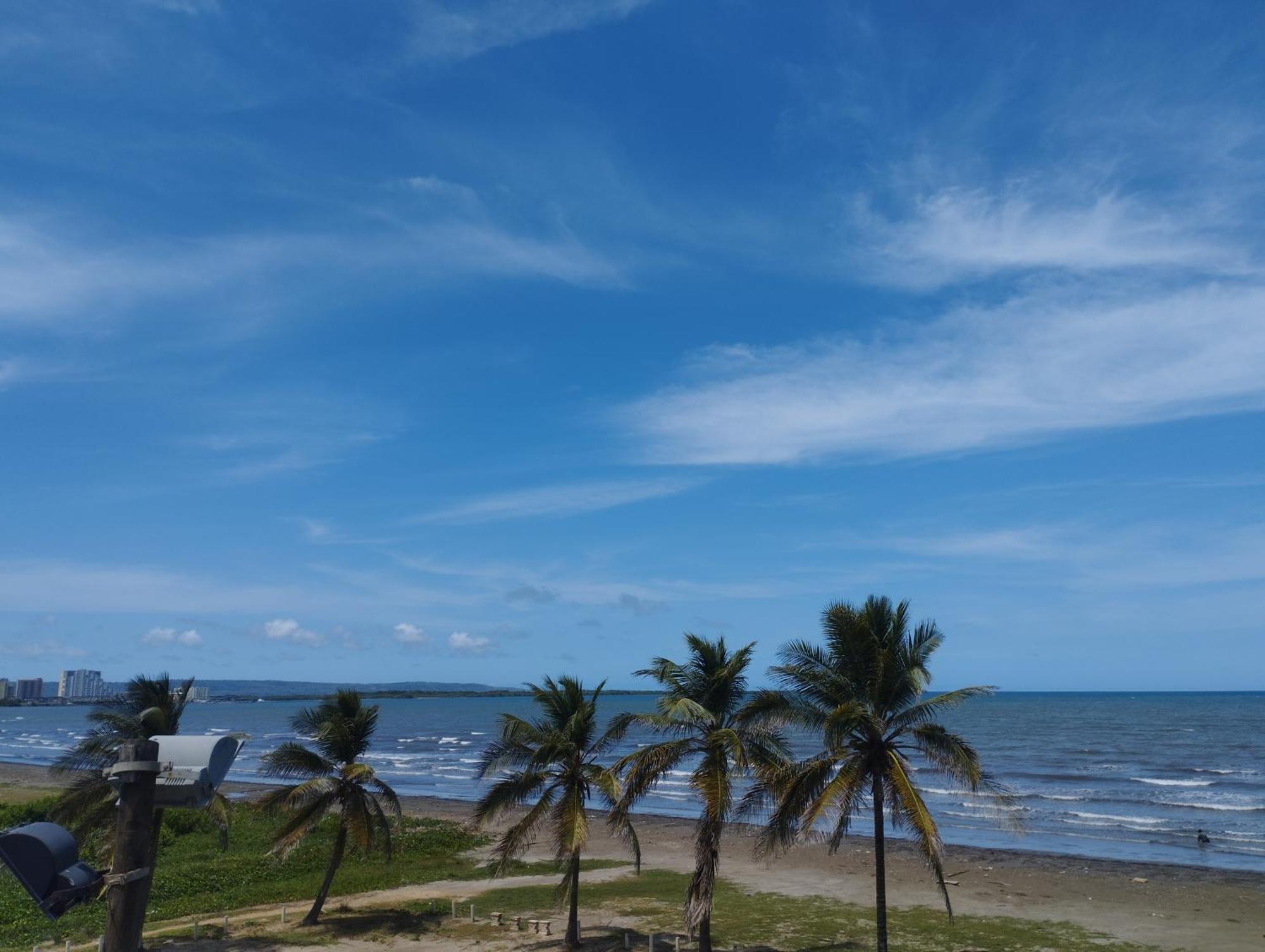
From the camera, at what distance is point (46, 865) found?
6621mm

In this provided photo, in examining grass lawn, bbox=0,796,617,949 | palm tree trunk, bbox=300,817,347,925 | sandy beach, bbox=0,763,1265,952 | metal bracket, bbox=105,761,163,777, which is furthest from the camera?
sandy beach, bbox=0,763,1265,952

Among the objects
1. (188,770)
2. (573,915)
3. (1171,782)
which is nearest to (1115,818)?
(1171,782)

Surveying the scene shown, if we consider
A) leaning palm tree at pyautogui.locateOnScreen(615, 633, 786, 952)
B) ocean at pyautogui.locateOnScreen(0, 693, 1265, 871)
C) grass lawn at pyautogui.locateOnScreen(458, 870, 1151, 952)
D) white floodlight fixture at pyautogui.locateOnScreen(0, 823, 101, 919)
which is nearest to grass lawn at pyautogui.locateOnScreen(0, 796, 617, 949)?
grass lawn at pyautogui.locateOnScreen(458, 870, 1151, 952)

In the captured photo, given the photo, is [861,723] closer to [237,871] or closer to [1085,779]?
[237,871]

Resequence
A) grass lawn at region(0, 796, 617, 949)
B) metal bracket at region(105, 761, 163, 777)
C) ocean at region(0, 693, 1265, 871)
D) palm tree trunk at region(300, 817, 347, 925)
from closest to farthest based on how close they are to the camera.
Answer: metal bracket at region(105, 761, 163, 777), palm tree trunk at region(300, 817, 347, 925), grass lawn at region(0, 796, 617, 949), ocean at region(0, 693, 1265, 871)

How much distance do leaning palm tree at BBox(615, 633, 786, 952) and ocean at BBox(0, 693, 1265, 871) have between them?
12.2m

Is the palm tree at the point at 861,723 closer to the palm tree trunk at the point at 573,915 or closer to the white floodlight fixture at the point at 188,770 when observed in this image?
the palm tree trunk at the point at 573,915

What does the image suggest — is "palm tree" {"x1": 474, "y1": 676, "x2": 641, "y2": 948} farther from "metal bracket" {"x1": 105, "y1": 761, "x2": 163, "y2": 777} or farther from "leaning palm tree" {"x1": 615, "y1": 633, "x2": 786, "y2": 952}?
"metal bracket" {"x1": 105, "y1": 761, "x2": 163, "y2": 777}

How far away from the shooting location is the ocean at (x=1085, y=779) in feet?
153

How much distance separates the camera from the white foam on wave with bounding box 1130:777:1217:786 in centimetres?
6769

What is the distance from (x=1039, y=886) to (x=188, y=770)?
36202mm

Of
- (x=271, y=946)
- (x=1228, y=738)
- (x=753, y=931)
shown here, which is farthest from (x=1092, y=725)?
(x=271, y=946)

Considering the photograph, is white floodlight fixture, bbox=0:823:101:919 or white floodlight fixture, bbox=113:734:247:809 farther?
white floodlight fixture, bbox=113:734:247:809

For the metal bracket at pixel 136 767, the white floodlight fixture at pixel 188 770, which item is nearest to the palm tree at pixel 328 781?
the white floodlight fixture at pixel 188 770
